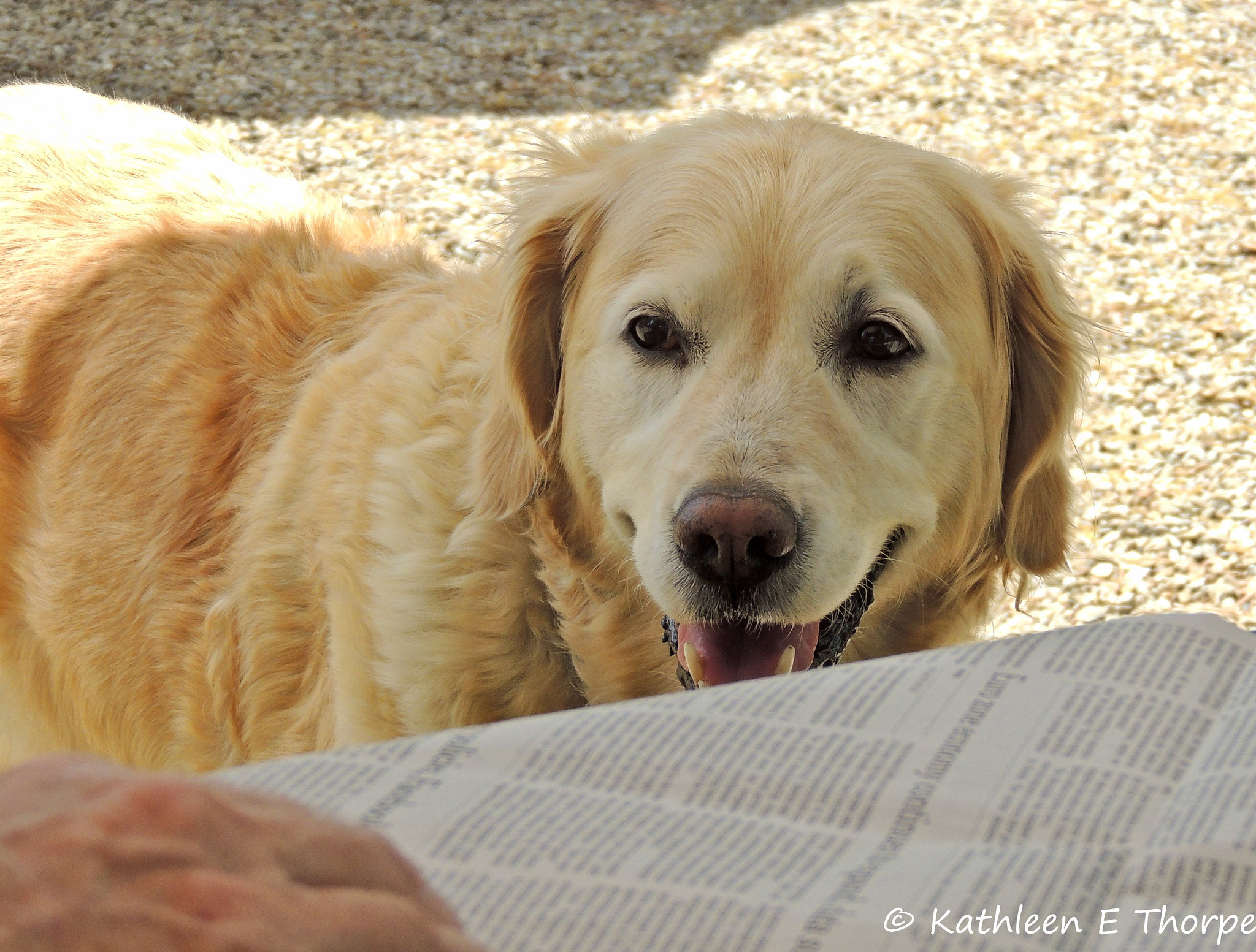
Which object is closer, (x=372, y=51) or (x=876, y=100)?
(x=876, y=100)

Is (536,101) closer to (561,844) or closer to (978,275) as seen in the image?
(978,275)

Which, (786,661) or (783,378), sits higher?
(783,378)

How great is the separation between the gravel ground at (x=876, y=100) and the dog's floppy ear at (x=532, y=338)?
2654mm

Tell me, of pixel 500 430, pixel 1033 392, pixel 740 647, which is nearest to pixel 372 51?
pixel 500 430

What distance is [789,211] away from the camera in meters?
1.96

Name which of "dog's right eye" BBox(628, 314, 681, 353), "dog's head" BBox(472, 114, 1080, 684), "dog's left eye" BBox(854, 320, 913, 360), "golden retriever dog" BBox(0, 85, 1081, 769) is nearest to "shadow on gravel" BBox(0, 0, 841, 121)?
"golden retriever dog" BBox(0, 85, 1081, 769)

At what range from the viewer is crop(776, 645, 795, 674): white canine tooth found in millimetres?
1969

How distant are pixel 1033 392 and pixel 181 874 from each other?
214 cm

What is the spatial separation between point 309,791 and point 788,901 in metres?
0.39

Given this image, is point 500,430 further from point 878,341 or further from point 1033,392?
point 1033,392

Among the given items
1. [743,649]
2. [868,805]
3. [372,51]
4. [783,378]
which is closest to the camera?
[868,805]

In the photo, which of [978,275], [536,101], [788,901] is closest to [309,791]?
[788,901]

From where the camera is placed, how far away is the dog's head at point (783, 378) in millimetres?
1825

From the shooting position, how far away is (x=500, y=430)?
2164mm
